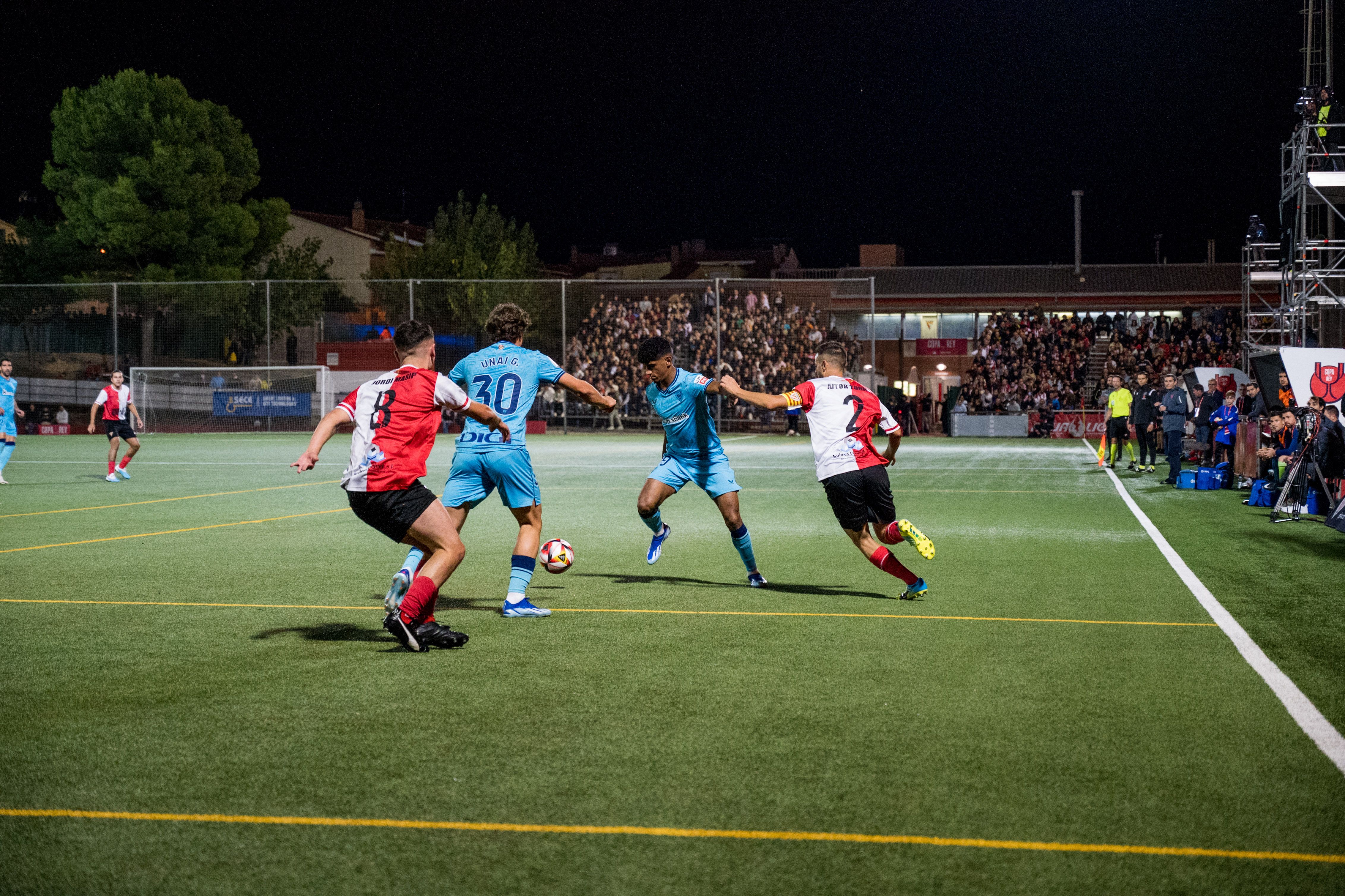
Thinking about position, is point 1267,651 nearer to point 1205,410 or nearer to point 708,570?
point 708,570

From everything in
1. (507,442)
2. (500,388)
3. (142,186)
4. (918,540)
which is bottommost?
(918,540)

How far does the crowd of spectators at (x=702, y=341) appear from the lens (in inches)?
1561

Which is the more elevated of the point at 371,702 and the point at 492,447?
the point at 492,447

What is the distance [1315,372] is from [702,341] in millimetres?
24710

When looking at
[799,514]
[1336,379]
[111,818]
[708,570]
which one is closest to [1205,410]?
[1336,379]

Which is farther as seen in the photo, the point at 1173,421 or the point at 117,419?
the point at 1173,421

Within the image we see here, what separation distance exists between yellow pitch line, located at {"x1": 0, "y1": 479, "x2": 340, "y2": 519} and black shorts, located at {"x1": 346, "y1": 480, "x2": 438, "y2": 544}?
9.82 metres

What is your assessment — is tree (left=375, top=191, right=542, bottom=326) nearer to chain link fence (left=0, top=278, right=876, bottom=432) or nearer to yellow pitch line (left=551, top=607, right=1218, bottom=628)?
chain link fence (left=0, top=278, right=876, bottom=432)

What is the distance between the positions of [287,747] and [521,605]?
A: 3.15 metres

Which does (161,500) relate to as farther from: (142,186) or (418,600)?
(142,186)

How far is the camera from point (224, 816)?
150 inches

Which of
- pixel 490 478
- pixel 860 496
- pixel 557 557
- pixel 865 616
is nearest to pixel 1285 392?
pixel 860 496

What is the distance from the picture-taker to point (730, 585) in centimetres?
916

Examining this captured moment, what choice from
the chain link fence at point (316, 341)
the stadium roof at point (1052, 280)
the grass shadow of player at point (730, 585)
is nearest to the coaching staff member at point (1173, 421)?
the grass shadow of player at point (730, 585)
